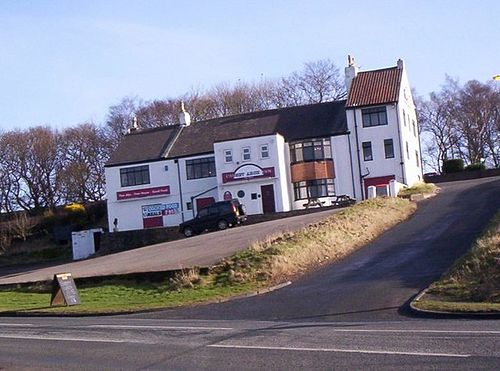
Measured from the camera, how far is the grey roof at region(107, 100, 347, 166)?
62125mm

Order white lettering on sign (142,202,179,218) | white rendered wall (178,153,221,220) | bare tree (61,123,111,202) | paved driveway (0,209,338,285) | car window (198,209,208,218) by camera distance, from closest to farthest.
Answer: paved driveway (0,209,338,285) < car window (198,209,208,218) < white rendered wall (178,153,221,220) < white lettering on sign (142,202,179,218) < bare tree (61,123,111,202)

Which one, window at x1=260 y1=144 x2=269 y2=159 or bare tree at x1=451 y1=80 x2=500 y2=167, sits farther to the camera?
bare tree at x1=451 y1=80 x2=500 y2=167

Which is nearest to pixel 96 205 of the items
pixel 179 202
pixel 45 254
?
pixel 45 254

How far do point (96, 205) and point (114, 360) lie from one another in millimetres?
66806

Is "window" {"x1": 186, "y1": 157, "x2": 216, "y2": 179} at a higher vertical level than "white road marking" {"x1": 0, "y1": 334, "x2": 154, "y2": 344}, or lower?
higher

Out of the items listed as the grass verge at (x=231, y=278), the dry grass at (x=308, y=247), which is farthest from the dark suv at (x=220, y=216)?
the grass verge at (x=231, y=278)

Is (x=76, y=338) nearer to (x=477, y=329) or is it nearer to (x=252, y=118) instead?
(x=477, y=329)

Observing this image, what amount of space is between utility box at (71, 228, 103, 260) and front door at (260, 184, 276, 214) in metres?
12.7

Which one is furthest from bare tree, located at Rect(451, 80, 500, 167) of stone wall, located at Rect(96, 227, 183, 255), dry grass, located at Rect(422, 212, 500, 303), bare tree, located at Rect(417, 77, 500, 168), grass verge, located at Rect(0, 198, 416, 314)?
dry grass, located at Rect(422, 212, 500, 303)

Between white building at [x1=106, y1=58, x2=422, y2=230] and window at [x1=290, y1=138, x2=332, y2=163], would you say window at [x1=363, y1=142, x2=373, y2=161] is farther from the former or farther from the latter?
window at [x1=290, y1=138, x2=332, y2=163]

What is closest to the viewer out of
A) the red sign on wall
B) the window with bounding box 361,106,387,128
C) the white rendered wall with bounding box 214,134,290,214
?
the white rendered wall with bounding box 214,134,290,214

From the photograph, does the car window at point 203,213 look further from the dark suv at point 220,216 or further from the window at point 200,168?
the window at point 200,168

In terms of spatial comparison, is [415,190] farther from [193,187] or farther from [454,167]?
[454,167]

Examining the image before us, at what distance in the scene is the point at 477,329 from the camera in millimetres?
13969
